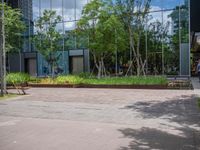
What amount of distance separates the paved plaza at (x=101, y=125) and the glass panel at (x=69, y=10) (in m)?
20.9

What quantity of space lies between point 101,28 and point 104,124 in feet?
58.7

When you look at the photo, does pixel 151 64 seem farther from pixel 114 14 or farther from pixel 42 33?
pixel 42 33

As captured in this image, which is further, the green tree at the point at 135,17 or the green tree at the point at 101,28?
the green tree at the point at 135,17

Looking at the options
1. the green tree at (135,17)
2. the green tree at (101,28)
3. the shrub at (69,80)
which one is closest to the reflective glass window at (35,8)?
the green tree at (101,28)

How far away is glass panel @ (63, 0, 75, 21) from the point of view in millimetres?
35250

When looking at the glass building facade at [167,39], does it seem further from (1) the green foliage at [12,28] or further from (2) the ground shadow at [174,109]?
(2) the ground shadow at [174,109]

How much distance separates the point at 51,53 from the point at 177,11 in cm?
1199

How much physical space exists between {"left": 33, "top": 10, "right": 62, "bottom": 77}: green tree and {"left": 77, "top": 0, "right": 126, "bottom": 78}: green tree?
7.64 ft

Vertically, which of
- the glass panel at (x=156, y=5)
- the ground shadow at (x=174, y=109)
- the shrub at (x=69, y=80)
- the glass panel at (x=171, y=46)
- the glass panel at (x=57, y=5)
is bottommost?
the ground shadow at (x=174, y=109)

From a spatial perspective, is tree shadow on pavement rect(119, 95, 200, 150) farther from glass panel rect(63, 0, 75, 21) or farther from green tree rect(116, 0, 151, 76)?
glass panel rect(63, 0, 75, 21)

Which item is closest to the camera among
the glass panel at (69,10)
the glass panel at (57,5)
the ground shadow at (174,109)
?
the ground shadow at (174,109)

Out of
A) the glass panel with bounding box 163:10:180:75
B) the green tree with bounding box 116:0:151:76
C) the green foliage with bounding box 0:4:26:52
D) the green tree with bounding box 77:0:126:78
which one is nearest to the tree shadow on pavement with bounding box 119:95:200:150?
the green foliage with bounding box 0:4:26:52

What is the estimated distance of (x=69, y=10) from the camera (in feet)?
116

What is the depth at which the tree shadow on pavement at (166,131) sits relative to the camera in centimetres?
766
